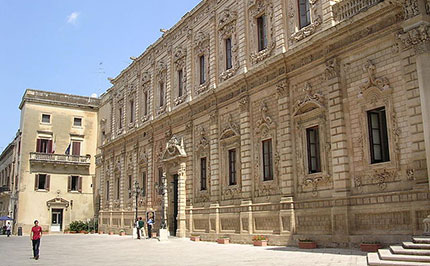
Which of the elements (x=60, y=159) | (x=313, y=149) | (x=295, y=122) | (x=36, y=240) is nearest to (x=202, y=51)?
(x=295, y=122)

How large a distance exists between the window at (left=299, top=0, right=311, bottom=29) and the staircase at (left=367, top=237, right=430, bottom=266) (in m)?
9.82

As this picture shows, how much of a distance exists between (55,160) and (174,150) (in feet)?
66.6

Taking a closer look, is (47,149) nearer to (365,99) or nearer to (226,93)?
(226,93)

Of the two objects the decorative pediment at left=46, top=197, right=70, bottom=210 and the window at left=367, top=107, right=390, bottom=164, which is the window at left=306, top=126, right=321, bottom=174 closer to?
the window at left=367, top=107, right=390, bottom=164

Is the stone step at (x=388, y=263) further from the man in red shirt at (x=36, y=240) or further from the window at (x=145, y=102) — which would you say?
the window at (x=145, y=102)

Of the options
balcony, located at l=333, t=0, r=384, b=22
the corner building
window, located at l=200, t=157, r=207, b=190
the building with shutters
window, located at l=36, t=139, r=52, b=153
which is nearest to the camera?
the corner building

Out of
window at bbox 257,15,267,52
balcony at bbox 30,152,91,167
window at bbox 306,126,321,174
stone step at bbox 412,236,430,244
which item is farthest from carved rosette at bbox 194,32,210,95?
balcony at bbox 30,152,91,167

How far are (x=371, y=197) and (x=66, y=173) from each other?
34.8 m

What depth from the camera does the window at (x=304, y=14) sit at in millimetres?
17766

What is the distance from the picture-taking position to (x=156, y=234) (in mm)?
28031

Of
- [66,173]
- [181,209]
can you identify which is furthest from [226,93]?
[66,173]

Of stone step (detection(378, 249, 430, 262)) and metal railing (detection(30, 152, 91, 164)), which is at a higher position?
metal railing (detection(30, 152, 91, 164))

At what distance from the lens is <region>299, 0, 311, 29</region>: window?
1777cm

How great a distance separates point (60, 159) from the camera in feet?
139
